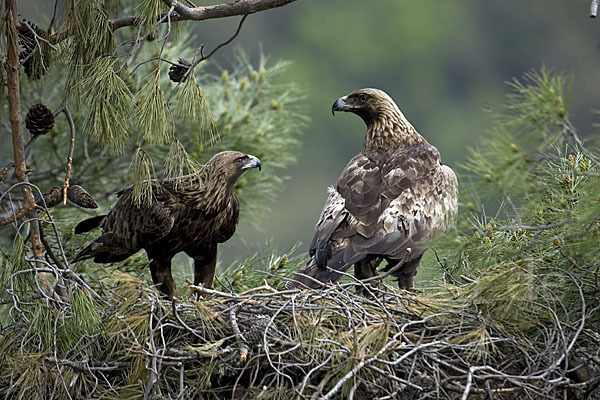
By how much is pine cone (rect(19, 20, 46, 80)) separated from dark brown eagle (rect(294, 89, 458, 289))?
1539 mm

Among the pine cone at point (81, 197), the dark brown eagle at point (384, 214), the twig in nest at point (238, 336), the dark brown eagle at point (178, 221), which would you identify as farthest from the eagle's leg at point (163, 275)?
the twig in nest at point (238, 336)

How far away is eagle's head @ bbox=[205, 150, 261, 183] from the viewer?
5.10 metres

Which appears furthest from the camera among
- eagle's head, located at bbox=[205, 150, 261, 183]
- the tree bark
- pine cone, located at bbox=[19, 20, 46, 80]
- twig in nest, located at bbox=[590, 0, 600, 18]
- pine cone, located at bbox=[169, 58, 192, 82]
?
eagle's head, located at bbox=[205, 150, 261, 183]

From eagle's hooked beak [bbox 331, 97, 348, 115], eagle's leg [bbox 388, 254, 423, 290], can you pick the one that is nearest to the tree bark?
eagle's leg [bbox 388, 254, 423, 290]

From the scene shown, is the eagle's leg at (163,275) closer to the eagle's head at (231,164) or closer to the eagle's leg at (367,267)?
the eagle's head at (231,164)

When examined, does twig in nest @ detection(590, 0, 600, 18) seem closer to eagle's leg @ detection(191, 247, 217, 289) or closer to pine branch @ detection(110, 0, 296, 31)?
pine branch @ detection(110, 0, 296, 31)

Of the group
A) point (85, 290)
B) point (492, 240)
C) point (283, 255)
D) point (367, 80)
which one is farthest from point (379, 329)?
point (367, 80)

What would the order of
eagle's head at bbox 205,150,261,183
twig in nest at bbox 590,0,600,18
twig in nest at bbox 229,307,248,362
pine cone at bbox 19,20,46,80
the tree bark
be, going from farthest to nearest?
eagle's head at bbox 205,150,261,183 → pine cone at bbox 19,20,46,80 → the tree bark → twig in nest at bbox 229,307,248,362 → twig in nest at bbox 590,0,600,18

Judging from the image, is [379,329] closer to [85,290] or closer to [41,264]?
[85,290]

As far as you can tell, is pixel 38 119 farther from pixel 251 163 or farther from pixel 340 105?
pixel 340 105

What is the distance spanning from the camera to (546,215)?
4.19 metres

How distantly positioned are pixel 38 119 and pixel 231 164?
1.14 metres

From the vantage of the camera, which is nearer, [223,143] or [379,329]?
[379,329]

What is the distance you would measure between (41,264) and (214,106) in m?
3.15
